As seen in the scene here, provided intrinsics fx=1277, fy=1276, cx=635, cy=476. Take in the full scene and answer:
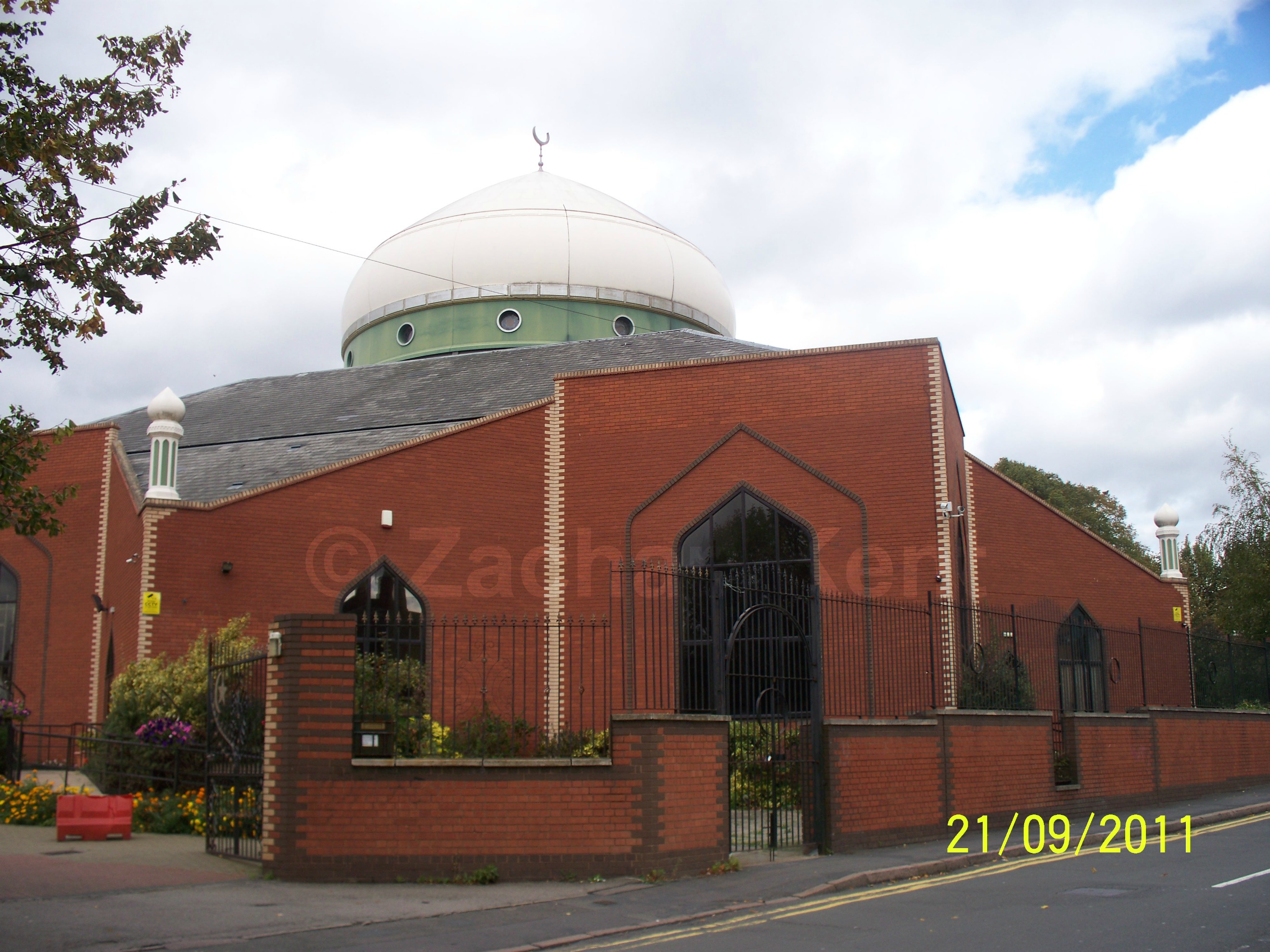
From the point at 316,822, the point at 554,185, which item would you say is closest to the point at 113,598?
the point at 316,822

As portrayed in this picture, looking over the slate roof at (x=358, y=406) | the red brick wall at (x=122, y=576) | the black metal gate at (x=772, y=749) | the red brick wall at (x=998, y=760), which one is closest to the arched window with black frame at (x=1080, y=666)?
the red brick wall at (x=998, y=760)

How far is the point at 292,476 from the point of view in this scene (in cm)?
2048

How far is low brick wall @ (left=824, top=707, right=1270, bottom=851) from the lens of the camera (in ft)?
43.3

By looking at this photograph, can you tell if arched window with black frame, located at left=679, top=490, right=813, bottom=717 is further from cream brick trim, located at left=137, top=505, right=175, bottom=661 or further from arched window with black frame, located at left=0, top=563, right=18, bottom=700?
arched window with black frame, located at left=0, top=563, right=18, bottom=700

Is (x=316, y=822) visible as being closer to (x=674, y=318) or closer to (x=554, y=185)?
(x=674, y=318)

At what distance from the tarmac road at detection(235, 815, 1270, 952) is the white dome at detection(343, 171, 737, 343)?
22.7 m

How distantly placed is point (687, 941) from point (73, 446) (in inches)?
680

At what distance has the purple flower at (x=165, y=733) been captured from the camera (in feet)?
52.4

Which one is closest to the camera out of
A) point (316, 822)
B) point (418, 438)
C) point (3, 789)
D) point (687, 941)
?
point (687, 941)

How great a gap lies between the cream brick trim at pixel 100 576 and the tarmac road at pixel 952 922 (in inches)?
523

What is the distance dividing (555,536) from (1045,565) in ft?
30.1

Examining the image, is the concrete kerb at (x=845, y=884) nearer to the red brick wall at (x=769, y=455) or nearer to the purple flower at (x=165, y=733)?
the red brick wall at (x=769, y=455)

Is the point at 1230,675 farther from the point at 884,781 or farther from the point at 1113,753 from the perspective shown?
the point at 884,781

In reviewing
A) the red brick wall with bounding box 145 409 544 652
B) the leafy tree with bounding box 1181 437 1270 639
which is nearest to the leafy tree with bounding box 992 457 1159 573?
the leafy tree with bounding box 1181 437 1270 639
